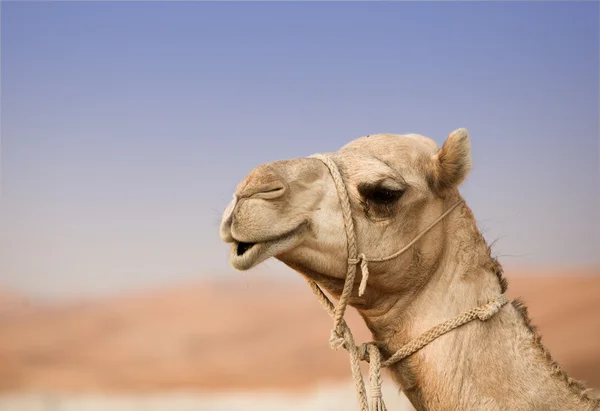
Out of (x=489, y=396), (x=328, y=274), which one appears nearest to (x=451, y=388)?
(x=489, y=396)

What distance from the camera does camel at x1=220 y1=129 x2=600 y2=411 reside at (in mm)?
3707

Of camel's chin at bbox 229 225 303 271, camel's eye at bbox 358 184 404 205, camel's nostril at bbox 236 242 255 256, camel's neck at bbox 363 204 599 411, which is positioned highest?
camel's eye at bbox 358 184 404 205

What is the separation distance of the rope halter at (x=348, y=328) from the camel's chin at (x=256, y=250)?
296mm

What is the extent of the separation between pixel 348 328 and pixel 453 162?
0.98m

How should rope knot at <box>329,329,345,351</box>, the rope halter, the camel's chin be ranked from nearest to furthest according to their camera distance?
the camel's chin
the rope halter
rope knot at <box>329,329,345,351</box>

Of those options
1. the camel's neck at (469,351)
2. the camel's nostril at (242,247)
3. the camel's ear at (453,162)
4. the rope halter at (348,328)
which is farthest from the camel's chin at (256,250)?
the camel's ear at (453,162)

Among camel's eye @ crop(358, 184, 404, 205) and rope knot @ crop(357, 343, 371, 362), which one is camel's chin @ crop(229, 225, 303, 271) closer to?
camel's eye @ crop(358, 184, 404, 205)

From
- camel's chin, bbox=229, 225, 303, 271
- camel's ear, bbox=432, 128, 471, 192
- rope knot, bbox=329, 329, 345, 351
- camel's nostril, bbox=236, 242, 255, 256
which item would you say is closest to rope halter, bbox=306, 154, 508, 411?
rope knot, bbox=329, 329, 345, 351

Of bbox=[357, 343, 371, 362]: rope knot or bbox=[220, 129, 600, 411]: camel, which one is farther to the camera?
bbox=[357, 343, 371, 362]: rope knot

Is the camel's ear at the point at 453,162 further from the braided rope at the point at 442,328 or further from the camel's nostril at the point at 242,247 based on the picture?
the camel's nostril at the point at 242,247

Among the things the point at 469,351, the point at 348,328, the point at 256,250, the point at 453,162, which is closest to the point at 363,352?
the point at 348,328

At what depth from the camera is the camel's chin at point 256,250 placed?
361 centimetres

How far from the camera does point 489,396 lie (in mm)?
3822

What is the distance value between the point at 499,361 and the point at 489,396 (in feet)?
0.58
